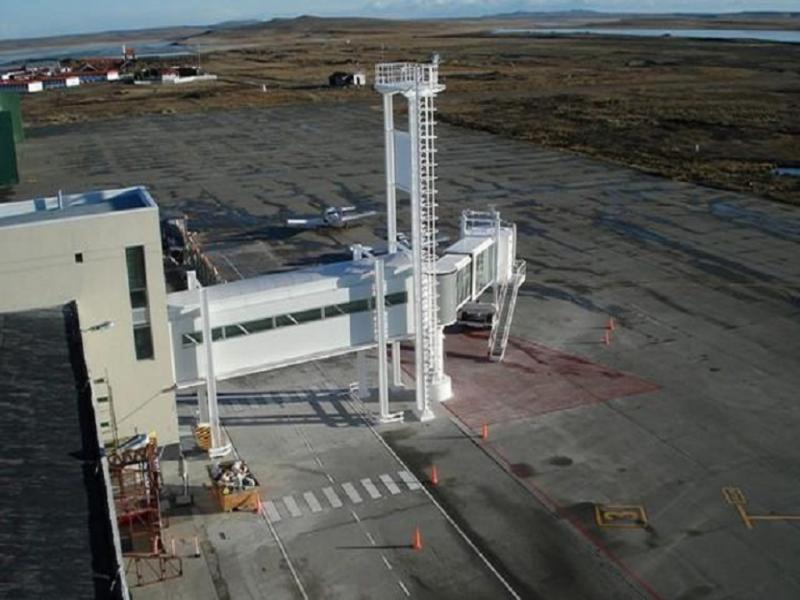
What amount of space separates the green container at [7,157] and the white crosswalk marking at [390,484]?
71683 mm

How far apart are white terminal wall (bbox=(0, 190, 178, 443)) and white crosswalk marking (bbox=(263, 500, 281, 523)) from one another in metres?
3.91

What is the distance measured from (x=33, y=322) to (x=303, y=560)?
36.5ft

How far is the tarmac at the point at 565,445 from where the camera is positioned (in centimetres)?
2639

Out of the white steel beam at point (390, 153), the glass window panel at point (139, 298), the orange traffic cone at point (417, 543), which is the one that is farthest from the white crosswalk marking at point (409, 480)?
the glass window panel at point (139, 298)

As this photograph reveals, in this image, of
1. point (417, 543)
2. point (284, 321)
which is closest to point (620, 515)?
point (417, 543)

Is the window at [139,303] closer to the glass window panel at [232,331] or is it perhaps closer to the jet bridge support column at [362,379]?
the glass window panel at [232,331]

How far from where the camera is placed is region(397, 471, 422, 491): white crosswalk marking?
3095 centimetres

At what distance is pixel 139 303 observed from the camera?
93.6 ft

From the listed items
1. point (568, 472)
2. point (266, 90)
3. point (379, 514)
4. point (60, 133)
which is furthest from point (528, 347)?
point (266, 90)

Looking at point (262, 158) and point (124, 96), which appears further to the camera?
point (124, 96)

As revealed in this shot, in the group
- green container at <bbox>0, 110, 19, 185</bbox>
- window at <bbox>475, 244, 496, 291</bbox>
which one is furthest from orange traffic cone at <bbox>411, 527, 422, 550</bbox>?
green container at <bbox>0, 110, 19, 185</bbox>

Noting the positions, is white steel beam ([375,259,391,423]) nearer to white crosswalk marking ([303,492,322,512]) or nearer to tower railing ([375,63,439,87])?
white crosswalk marking ([303,492,322,512])

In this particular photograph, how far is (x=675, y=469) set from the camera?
3175 cm

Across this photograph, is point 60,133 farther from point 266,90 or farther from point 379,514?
point 379,514
